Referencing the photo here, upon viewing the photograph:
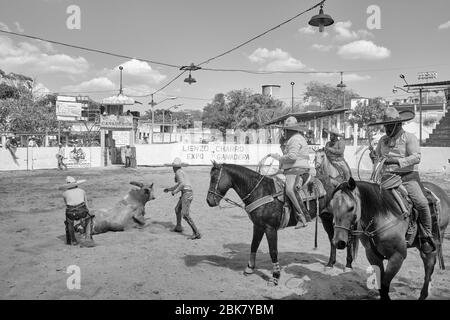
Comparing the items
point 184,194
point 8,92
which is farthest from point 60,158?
point 8,92

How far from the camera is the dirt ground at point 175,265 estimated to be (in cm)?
581

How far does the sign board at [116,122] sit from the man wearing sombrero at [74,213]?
23.6m

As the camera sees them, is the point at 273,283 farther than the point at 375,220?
Yes

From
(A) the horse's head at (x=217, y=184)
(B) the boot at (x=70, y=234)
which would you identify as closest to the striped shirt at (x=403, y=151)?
(A) the horse's head at (x=217, y=184)

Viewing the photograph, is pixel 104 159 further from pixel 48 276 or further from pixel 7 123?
pixel 48 276

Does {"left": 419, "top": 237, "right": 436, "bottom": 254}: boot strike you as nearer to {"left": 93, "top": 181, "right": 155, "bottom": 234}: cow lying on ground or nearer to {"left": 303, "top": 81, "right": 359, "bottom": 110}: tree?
{"left": 93, "top": 181, "right": 155, "bottom": 234}: cow lying on ground

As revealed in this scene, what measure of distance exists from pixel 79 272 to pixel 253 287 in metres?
3.08

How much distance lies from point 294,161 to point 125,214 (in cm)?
556

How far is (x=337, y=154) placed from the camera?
975 cm

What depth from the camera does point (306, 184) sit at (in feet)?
22.2

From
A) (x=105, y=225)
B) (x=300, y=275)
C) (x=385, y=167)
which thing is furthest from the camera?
(x=105, y=225)

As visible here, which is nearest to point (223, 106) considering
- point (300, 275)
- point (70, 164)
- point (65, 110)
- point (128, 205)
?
point (65, 110)

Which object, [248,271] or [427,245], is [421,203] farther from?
[248,271]

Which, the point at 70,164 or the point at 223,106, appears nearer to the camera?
the point at 70,164
